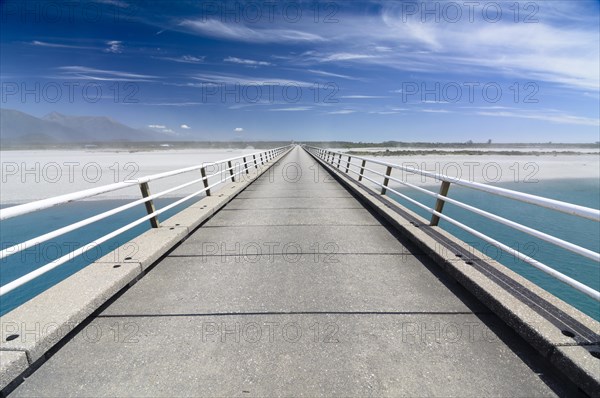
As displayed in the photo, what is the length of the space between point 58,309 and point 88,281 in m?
0.53

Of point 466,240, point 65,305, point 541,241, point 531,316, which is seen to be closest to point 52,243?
point 65,305

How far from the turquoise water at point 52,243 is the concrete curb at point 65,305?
10.6 feet

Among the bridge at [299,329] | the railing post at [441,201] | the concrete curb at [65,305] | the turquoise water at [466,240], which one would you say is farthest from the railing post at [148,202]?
the railing post at [441,201]

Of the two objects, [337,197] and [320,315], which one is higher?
[337,197]

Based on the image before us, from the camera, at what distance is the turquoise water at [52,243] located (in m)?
7.33

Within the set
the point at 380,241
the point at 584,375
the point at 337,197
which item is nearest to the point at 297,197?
the point at 337,197

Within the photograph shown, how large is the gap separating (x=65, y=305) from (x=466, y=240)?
39.2 ft

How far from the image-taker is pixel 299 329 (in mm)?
2625

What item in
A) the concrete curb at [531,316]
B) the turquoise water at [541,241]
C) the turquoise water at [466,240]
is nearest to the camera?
the concrete curb at [531,316]

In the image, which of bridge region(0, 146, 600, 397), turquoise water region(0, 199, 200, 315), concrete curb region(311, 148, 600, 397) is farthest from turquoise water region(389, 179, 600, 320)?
turquoise water region(0, 199, 200, 315)

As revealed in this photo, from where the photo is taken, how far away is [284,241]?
16.5 ft

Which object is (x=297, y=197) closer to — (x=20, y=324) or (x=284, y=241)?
(x=284, y=241)

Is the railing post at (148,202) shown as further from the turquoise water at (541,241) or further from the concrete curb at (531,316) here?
the turquoise water at (541,241)

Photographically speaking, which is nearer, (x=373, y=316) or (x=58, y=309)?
(x=58, y=309)
